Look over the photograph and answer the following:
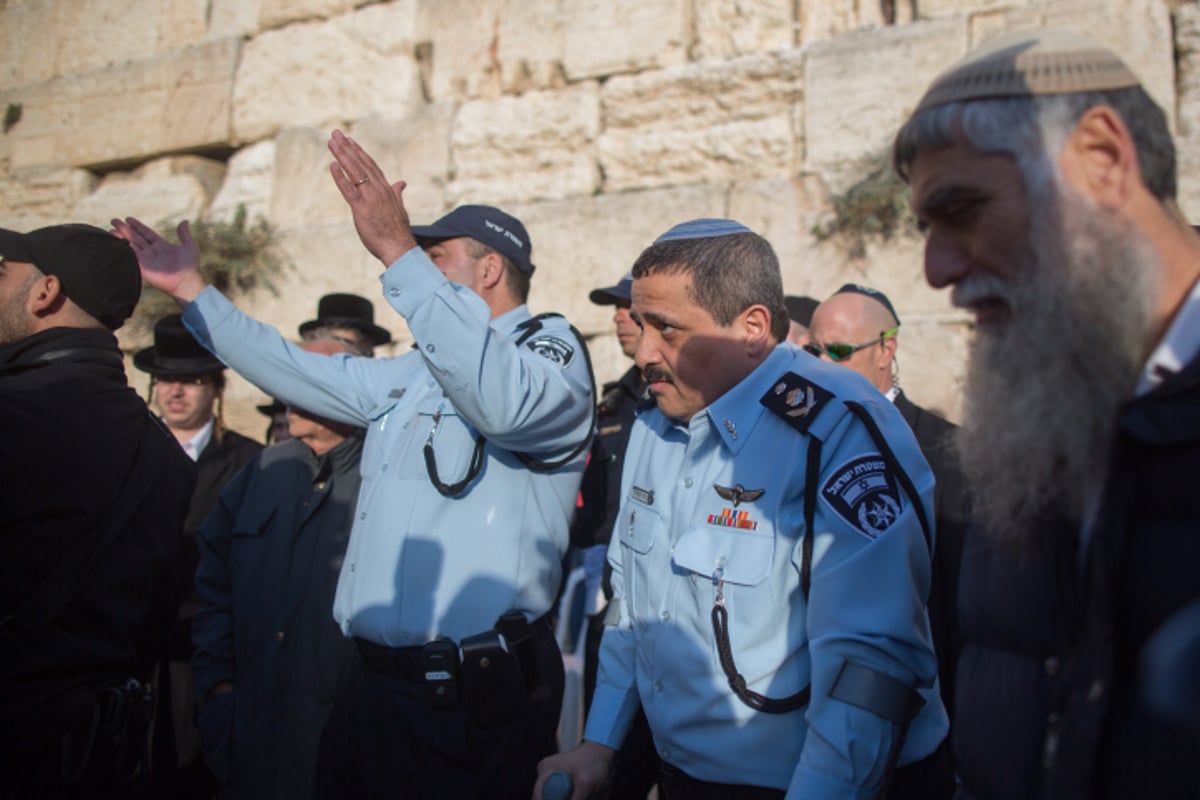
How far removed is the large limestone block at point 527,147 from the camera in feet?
17.1

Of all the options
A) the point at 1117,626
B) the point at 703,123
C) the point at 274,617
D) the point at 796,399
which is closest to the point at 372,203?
the point at 796,399

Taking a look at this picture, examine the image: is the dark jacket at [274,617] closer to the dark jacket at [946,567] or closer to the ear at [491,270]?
the ear at [491,270]

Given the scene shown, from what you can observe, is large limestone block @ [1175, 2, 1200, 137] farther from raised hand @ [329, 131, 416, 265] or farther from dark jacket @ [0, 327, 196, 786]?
dark jacket @ [0, 327, 196, 786]

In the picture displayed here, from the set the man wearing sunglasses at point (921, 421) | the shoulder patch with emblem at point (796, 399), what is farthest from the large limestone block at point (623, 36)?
the shoulder patch with emblem at point (796, 399)

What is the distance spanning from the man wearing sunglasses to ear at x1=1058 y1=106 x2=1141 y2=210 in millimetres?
1319

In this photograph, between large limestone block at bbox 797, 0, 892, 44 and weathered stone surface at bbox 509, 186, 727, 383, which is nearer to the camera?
weathered stone surface at bbox 509, 186, 727, 383

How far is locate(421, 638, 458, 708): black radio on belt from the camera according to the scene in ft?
7.42

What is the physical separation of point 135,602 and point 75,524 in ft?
0.96

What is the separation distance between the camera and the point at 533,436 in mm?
2314

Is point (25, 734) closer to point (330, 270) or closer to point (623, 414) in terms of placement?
point (623, 414)

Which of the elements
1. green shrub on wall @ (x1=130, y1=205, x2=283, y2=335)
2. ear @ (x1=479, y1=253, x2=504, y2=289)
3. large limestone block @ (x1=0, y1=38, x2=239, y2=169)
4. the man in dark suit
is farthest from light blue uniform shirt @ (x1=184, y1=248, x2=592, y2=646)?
large limestone block @ (x1=0, y1=38, x2=239, y2=169)

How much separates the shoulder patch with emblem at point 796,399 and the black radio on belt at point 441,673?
1.09 m

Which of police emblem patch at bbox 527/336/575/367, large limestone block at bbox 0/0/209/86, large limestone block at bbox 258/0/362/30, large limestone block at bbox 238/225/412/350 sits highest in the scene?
large limestone block at bbox 0/0/209/86

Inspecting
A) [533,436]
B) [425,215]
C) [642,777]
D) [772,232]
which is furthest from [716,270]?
[425,215]
